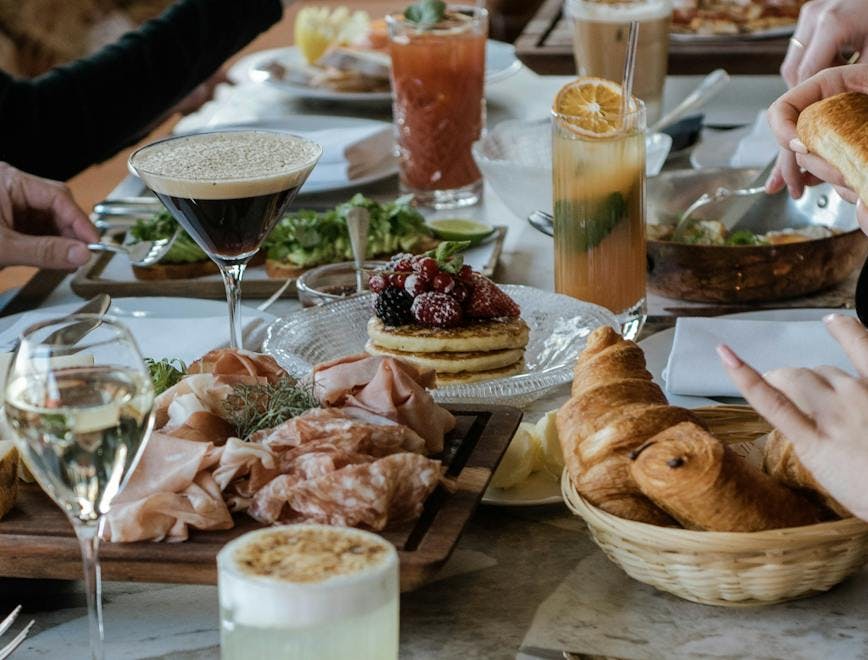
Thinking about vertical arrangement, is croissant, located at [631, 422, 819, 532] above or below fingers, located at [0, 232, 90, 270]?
above

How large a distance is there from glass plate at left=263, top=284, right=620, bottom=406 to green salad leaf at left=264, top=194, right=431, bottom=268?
0.33 m

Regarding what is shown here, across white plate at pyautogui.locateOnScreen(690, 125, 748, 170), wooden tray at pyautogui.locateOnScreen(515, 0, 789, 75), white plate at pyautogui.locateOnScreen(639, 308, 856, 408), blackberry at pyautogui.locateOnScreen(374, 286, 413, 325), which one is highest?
blackberry at pyautogui.locateOnScreen(374, 286, 413, 325)

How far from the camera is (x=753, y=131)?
2443 mm

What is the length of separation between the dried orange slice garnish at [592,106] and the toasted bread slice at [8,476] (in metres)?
0.81

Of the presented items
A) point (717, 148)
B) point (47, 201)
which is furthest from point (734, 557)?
point (717, 148)

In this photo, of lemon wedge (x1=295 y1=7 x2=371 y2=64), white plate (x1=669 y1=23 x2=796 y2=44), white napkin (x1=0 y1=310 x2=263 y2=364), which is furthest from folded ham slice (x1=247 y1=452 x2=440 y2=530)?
lemon wedge (x1=295 y1=7 x2=371 y2=64)

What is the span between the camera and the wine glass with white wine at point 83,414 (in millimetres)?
828

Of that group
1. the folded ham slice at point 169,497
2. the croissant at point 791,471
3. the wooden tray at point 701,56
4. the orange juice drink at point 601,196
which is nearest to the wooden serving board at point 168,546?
the folded ham slice at point 169,497

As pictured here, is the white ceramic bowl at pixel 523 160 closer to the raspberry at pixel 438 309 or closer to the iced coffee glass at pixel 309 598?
the raspberry at pixel 438 309

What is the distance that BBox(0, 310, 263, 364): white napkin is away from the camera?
5.19 feet

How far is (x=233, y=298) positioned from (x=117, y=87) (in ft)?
4.39

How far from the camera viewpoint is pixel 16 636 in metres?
1.01

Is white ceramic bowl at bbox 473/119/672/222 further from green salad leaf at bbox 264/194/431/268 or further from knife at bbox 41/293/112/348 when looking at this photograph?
knife at bbox 41/293/112/348

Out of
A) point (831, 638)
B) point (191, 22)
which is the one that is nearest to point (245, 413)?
point (831, 638)
